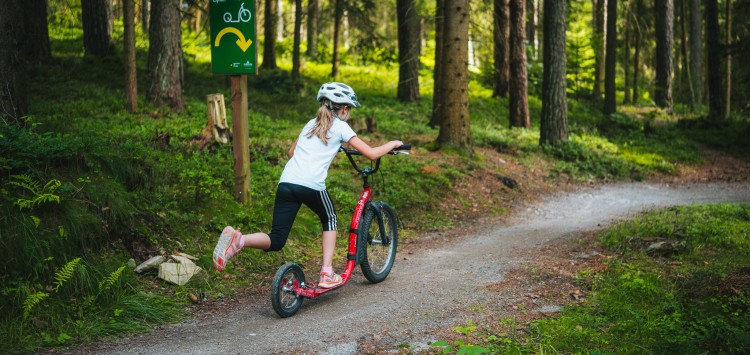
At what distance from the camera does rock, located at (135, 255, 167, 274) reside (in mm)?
6559

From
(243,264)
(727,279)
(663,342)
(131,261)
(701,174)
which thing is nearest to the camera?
(663,342)

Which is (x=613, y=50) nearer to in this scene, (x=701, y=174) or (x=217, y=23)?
(x=701, y=174)

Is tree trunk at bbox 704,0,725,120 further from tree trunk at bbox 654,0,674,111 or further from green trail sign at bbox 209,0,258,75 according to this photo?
Answer: green trail sign at bbox 209,0,258,75

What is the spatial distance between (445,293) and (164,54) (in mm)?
9832

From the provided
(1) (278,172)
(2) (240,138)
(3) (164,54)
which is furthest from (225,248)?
(3) (164,54)

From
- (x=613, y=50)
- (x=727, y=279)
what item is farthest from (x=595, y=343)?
(x=613, y=50)

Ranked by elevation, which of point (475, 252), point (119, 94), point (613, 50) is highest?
point (613, 50)

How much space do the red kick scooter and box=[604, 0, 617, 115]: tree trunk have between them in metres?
17.7

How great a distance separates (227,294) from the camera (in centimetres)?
670

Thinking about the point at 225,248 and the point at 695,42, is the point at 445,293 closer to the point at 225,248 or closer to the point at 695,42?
the point at 225,248

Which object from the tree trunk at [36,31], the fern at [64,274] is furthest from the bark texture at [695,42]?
the fern at [64,274]

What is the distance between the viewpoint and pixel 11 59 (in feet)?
27.8

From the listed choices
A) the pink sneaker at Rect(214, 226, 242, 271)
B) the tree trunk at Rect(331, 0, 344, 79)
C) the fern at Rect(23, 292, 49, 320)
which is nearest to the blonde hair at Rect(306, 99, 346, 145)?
the pink sneaker at Rect(214, 226, 242, 271)

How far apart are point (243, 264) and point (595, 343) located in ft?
14.0
